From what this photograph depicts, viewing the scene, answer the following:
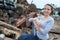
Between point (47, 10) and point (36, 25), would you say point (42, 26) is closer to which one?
point (36, 25)

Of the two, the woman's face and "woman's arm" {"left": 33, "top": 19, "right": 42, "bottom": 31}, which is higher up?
the woman's face

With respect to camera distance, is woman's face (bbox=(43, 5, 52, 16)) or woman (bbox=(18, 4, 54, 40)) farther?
woman's face (bbox=(43, 5, 52, 16))

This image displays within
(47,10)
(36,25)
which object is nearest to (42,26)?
(36,25)

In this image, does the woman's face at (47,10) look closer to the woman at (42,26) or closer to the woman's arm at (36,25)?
the woman at (42,26)

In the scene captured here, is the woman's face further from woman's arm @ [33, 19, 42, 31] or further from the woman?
woman's arm @ [33, 19, 42, 31]

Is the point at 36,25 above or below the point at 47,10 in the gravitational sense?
below

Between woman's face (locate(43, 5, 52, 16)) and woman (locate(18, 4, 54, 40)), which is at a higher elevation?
woman's face (locate(43, 5, 52, 16))

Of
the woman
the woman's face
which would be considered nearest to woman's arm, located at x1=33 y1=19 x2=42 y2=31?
the woman

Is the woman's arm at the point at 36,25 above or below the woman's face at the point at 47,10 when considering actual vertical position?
below

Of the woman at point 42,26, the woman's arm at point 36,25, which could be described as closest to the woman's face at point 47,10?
the woman at point 42,26

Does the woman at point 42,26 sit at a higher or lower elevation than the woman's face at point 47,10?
lower

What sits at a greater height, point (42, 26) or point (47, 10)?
point (47, 10)

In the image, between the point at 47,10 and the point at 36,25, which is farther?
the point at 47,10

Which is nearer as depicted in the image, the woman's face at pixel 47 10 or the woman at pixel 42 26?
the woman at pixel 42 26
